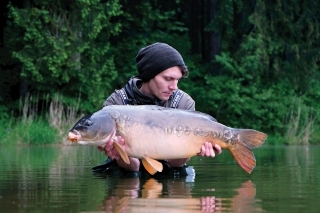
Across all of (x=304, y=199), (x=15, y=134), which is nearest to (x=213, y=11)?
(x=15, y=134)

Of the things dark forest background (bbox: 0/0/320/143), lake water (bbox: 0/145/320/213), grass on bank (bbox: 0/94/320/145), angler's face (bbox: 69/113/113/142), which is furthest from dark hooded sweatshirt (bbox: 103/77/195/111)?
dark forest background (bbox: 0/0/320/143)

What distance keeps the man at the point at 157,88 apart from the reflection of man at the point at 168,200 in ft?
3.38

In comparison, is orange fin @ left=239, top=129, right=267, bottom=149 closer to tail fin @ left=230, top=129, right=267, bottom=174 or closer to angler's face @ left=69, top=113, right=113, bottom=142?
tail fin @ left=230, top=129, right=267, bottom=174

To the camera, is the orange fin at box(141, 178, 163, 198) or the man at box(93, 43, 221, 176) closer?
the orange fin at box(141, 178, 163, 198)

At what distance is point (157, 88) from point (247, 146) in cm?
114

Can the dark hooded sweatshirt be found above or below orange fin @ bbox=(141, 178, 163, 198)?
above

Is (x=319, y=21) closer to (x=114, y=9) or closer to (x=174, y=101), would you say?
(x=114, y=9)

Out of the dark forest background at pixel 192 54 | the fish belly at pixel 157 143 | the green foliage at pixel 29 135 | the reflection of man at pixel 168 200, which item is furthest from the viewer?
the dark forest background at pixel 192 54

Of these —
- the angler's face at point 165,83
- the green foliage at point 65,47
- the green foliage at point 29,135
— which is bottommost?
the green foliage at point 29,135

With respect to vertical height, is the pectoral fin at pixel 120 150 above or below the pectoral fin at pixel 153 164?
above

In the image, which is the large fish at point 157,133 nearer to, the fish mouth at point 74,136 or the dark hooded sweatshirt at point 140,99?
the fish mouth at point 74,136

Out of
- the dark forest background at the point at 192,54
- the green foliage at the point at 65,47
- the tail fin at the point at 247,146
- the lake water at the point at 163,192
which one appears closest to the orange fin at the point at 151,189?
the lake water at the point at 163,192

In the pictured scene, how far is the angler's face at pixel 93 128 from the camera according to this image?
290 inches

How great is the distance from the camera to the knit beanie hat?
8633 mm
